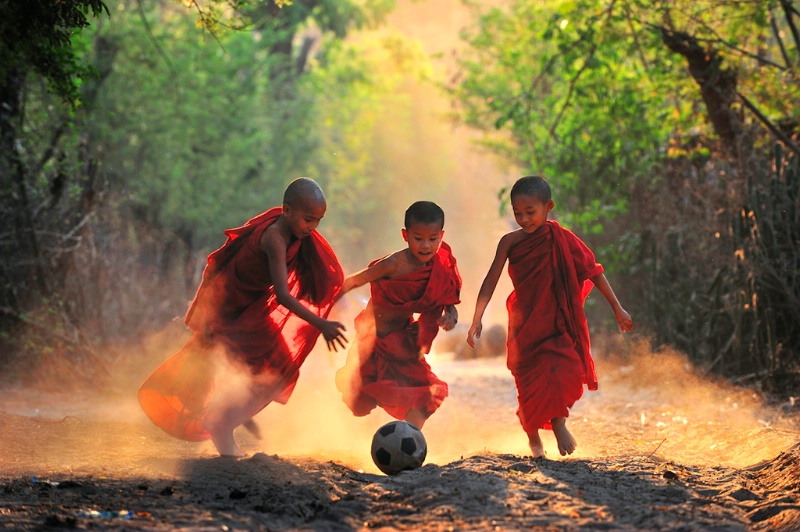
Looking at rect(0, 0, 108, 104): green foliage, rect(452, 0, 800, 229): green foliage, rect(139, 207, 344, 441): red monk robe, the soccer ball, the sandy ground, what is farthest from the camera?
rect(452, 0, 800, 229): green foliage

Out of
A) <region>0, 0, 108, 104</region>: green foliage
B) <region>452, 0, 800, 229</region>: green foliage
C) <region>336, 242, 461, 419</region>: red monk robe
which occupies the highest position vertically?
<region>452, 0, 800, 229</region>: green foliage

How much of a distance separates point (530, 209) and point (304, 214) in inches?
60.5

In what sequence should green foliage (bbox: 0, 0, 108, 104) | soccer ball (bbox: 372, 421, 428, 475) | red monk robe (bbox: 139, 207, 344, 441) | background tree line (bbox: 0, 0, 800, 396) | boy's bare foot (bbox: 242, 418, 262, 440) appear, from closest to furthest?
soccer ball (bbox: 372, 421, 428, 475) < green foliage (bbox: 0, 0, 108, 104) < red monk robe (bbox: 139, 207, 344, 441) < boy's bare foot (bbox: 242, 418, 262, 440) < background tree line (bbox: 0, 0, 800, 396)

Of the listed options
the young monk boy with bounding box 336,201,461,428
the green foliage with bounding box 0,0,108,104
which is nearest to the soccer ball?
the young monk boy with bounding box 336,201,461,428

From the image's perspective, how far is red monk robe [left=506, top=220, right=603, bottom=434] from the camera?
6586mm

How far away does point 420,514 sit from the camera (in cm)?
441

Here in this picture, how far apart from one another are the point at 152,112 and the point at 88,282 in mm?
9728

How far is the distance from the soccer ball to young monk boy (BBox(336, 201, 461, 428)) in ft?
2.85

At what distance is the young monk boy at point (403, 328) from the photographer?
22.0 ft

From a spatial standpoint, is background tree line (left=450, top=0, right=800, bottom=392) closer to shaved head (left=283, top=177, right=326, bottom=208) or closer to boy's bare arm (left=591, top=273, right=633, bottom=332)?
boy's bare arm (left=591, top=273, right=633, bottom=332)

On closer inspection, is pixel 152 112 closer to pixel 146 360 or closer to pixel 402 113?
pixel 146 360

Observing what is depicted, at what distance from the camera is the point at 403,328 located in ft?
22.8

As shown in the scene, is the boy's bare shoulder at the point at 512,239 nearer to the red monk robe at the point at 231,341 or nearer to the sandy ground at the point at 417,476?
the red monk robe at the point at 231,341

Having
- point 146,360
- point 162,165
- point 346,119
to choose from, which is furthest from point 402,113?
point 146,360
